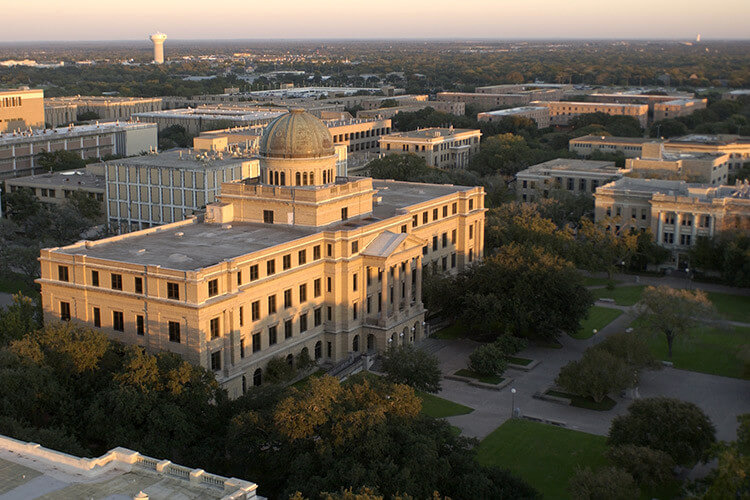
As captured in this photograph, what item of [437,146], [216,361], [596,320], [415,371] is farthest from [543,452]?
[437,146]

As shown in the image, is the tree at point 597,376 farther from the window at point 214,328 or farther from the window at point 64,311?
the window at point 64,311

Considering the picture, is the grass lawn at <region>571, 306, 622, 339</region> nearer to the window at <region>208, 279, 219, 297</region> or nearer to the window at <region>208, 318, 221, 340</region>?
the window at <region>208, 318, 221, 340</region>

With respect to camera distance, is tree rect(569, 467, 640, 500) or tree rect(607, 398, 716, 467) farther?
tree rect(607, 398, 716, 467)

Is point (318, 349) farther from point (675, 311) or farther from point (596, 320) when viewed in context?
point (675, 311)

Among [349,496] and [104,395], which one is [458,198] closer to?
[104,395]

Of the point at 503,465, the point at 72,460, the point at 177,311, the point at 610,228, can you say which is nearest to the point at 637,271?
the point at 610,228

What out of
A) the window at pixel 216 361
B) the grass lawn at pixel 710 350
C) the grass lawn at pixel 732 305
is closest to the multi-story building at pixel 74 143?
the window at pixel 216 361

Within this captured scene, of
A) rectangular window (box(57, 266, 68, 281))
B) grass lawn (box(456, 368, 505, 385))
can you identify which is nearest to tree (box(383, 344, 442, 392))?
grass lawn (box(456, 368, 505, 385))
